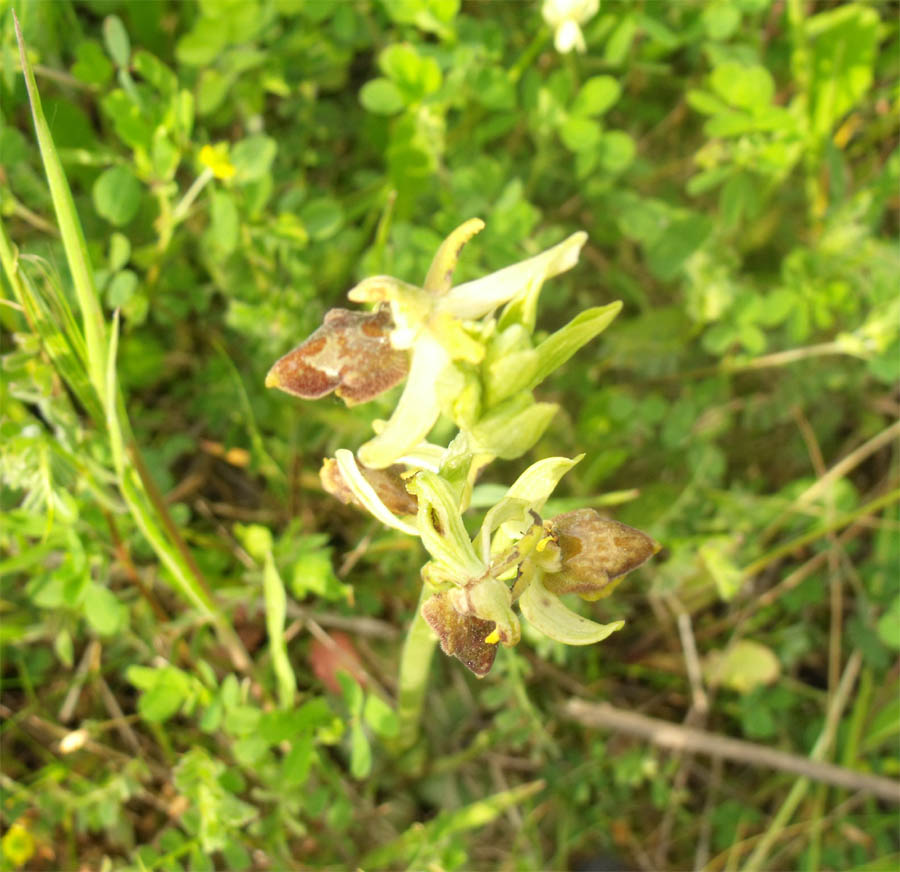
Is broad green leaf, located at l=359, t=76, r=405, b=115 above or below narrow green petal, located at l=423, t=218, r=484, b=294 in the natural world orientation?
above

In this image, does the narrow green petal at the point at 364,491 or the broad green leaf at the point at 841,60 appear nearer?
the narrow green petal at the point at 364,491

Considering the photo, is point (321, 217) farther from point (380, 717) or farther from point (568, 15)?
point (380, 717)

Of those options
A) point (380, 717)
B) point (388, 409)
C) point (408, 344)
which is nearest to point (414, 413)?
point (408, 344)

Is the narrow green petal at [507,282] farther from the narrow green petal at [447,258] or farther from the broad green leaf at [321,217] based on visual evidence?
the broad green leaf at [321,217]

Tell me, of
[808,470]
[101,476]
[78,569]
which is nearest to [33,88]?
[101,476]

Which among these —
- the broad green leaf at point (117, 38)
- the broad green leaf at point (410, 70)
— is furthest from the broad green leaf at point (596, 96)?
the broad green leaf at point (117, 38)

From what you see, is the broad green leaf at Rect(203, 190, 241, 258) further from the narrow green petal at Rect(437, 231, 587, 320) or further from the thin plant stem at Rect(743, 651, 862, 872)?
the thin plant stem at Rect(743, 651, 862, 872)

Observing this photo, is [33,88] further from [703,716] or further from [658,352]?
[703,716]

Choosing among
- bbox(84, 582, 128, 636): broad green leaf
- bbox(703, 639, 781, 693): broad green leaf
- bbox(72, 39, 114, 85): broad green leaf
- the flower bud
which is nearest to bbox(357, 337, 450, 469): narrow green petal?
the flower bud
